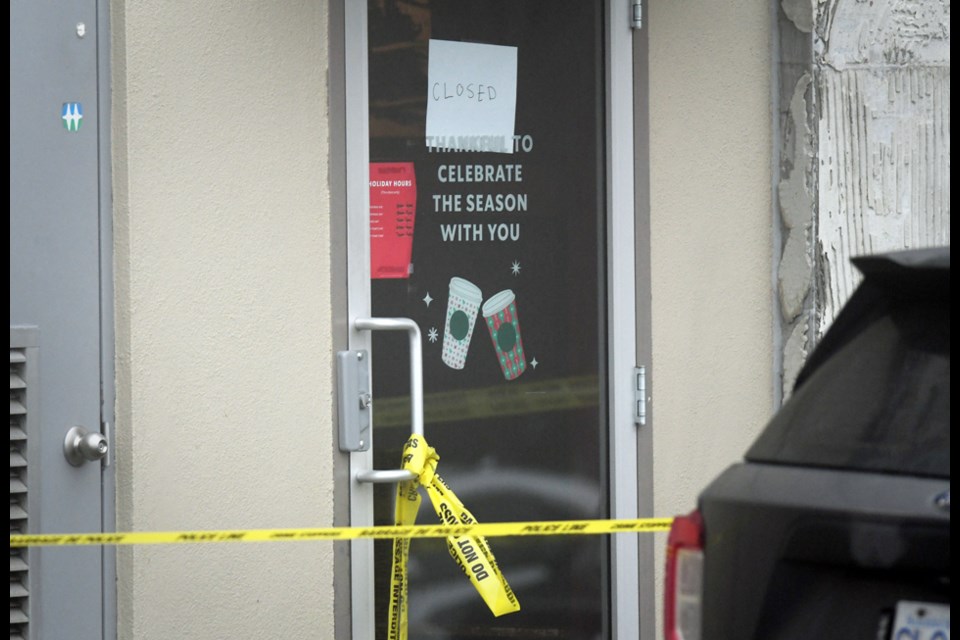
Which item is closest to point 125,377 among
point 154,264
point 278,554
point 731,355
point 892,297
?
point 154,264

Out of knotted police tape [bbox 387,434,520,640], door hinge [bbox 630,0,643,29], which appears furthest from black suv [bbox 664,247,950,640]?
door hinge [bbox 630,0,643,29]

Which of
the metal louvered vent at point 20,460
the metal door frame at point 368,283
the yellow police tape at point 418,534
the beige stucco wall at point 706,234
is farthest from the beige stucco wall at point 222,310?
the beige stucco wall at point 706,234

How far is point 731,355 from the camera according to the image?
493 cm

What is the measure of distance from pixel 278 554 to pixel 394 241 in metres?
1.12

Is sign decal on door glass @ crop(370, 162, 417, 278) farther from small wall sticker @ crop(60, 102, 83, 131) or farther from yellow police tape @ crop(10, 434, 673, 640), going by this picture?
small wall sticker @ crop(60, 102, 83, 131)

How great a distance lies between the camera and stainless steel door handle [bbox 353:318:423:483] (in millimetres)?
4426

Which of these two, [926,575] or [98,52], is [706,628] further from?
[98,52]

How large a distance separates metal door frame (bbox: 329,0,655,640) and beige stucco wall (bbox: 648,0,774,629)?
9 centimetres

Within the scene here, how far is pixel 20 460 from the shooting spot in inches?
154

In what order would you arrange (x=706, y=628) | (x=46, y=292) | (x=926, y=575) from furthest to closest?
(x=46, y=292), (x=706, y=628), (x=926, y=575)

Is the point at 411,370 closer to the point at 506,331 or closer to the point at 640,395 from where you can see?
the point at 506,331

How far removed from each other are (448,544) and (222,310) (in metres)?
1.04

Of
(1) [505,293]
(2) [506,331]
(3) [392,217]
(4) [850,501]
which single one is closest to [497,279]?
(1) [505,293]

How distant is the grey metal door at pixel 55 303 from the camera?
3924mm
